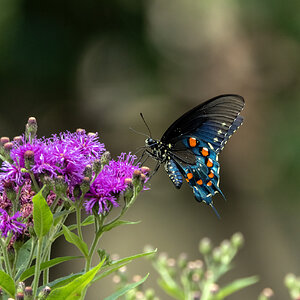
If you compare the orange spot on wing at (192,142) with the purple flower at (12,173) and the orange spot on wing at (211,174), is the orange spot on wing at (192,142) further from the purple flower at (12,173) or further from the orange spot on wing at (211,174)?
the purple flower at (12,173)

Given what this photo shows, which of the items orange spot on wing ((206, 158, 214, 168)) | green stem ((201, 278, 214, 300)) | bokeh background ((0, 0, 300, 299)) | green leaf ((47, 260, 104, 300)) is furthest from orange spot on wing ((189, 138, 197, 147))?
bokeh background ((0, 0, 300, 299))

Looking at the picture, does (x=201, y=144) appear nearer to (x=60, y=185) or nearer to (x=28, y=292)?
(x=60, y=185)

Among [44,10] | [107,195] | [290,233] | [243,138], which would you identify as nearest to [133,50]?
[44,10]

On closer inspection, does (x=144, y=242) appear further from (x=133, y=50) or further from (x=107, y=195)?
(x=107, y=195)

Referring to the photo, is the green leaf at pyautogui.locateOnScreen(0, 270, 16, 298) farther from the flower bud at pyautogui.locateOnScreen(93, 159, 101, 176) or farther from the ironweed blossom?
the flower bud at pyautogui.locateOnScreen(93, 159, 101, 176)

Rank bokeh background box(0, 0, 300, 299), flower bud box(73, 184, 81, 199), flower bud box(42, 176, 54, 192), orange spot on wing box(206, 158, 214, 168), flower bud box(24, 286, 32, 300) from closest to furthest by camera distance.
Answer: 1. flower bud box(24, 286, 32, 300)
2. flower bud box(42, 176, 54, 192)
3. flower bud box(73, 184, 81, 199)
4. orange spot on wing box(206, 158, 214, 168)
5. bokeh background box(0, 0, 300, 299)

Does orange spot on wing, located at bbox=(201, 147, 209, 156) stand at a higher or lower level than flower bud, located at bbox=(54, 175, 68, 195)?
higher

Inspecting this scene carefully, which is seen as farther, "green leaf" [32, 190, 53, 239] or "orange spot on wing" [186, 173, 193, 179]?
"orange spot on wing" [186, 173, 193, 179]

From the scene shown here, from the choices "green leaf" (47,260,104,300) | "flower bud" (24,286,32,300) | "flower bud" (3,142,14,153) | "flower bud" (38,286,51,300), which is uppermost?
"flower bud" (3,142,14,153)

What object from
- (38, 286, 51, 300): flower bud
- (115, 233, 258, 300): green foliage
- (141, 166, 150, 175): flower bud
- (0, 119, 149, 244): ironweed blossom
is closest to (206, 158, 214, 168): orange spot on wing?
(115, 233, 258, 300): green foliage

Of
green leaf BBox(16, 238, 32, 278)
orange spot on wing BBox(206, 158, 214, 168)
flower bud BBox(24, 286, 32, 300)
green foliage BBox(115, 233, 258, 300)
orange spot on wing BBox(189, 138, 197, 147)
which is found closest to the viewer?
flower bud BBox(24, 286, 32, 300)
